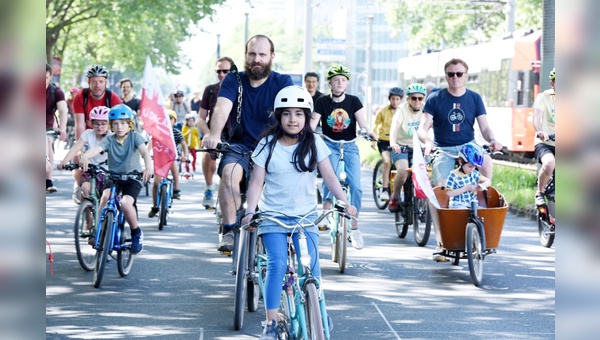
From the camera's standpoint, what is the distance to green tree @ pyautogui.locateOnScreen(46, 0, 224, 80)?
33719mm

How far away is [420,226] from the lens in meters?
12.6

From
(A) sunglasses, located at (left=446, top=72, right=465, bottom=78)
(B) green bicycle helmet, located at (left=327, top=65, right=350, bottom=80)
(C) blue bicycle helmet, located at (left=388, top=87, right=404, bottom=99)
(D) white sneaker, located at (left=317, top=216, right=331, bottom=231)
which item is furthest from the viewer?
(C) blue bicycle helmet, located at (left=388, top=87, right=404, bottom=99)

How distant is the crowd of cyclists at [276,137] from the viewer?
5.58 m

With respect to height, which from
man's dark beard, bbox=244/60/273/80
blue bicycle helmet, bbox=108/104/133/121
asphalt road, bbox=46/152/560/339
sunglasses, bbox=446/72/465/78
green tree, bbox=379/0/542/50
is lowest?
asphalt road, bbox=46/152/560/339

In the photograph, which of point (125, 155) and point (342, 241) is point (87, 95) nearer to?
point (125, 155)

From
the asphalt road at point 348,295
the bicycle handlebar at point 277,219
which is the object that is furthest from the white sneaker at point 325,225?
the bicycle handlebar at point 277,219

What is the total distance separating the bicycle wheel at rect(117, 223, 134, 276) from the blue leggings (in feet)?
12.9

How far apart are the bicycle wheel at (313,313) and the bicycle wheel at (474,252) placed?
427 cm

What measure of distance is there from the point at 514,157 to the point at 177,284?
25.7m

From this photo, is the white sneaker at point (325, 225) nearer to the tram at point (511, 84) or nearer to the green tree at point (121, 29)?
the green tree at point (121, 29)

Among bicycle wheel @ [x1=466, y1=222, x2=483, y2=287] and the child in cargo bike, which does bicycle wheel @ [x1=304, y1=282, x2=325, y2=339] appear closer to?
bicycle wheel @ [x1=466, y1=222, x2=483, y2=287]

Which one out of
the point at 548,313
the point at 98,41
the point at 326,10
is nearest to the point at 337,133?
the point at 548,313

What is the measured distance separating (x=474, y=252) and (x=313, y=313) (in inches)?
178

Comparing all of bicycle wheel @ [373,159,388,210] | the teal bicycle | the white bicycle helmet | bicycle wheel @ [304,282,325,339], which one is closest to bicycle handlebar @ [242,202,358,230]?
the teal bicycle
